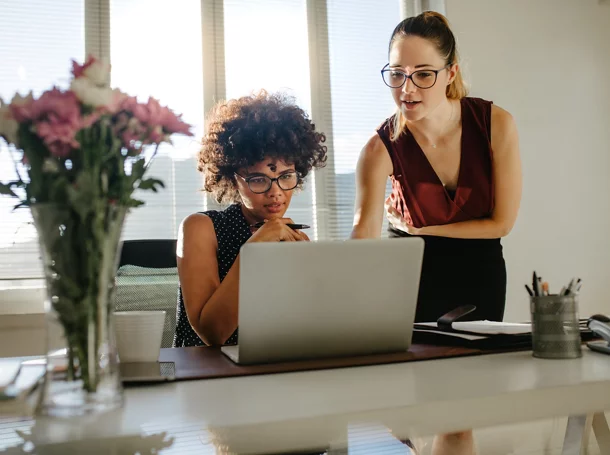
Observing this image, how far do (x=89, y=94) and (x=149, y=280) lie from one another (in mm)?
1148

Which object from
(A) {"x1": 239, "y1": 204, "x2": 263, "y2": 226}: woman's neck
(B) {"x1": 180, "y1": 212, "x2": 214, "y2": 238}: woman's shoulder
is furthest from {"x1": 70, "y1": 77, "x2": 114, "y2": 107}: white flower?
(A) {"x1": 239, "y1": 204, "x2": 263, "y2": 226}: woman's neck

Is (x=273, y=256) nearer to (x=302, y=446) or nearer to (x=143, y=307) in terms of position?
(x=302, y=446)

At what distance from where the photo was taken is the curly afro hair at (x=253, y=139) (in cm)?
163

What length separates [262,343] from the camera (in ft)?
3.22

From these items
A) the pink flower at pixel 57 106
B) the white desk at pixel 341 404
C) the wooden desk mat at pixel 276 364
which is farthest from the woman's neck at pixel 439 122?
the pink flower at pixel 57 106

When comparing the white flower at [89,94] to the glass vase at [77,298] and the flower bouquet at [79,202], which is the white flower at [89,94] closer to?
the flower bouquet at [79,202]

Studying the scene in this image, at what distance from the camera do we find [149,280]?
5.79ft

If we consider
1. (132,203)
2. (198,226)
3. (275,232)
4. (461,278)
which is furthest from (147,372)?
Answer: (461,278)

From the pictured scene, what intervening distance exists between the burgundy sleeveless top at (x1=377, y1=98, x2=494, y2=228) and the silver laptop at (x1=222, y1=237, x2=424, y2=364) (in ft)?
3.23

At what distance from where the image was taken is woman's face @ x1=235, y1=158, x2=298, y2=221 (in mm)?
1590

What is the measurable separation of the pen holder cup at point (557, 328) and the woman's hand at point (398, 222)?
3.00ft

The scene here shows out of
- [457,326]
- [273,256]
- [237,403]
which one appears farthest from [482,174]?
[237,403]

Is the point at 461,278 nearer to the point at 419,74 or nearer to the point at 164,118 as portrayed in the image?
the point at 419,74

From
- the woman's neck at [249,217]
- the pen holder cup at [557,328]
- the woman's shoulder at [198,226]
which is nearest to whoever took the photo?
the pen holder cup at [557,328]
